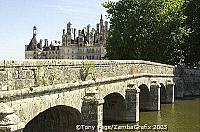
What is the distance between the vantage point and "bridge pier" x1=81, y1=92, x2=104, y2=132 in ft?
44.9

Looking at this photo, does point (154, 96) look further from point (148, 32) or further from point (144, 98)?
point (148, 32)

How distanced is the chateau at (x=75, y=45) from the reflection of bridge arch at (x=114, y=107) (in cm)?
5580

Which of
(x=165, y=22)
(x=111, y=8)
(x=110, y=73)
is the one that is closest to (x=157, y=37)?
(x=165, y=22)

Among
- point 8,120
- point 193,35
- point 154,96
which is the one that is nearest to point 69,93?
point 8,120

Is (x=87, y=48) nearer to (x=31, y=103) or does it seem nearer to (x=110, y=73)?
(x=110, y=73)

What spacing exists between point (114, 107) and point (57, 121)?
6.86m

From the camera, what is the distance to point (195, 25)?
Result: 41.5 metres

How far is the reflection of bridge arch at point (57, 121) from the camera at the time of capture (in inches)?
542

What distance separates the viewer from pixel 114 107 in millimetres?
20641

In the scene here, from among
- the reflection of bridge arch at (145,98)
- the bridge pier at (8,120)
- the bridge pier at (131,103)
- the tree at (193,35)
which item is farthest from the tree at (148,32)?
the bridge pier at (8,120)

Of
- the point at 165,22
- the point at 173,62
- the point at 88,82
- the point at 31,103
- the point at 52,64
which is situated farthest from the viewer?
the point at 173,62

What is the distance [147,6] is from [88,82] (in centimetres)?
2460

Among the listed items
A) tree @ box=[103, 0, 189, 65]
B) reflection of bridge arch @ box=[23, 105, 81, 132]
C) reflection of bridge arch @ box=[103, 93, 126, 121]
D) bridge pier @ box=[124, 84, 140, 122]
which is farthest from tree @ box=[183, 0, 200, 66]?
reflection of bridge arch @ box=[23, 105, 81, 132]

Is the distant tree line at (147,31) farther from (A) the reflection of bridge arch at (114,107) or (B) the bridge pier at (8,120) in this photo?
(B) the bridge pier at (8,120)
